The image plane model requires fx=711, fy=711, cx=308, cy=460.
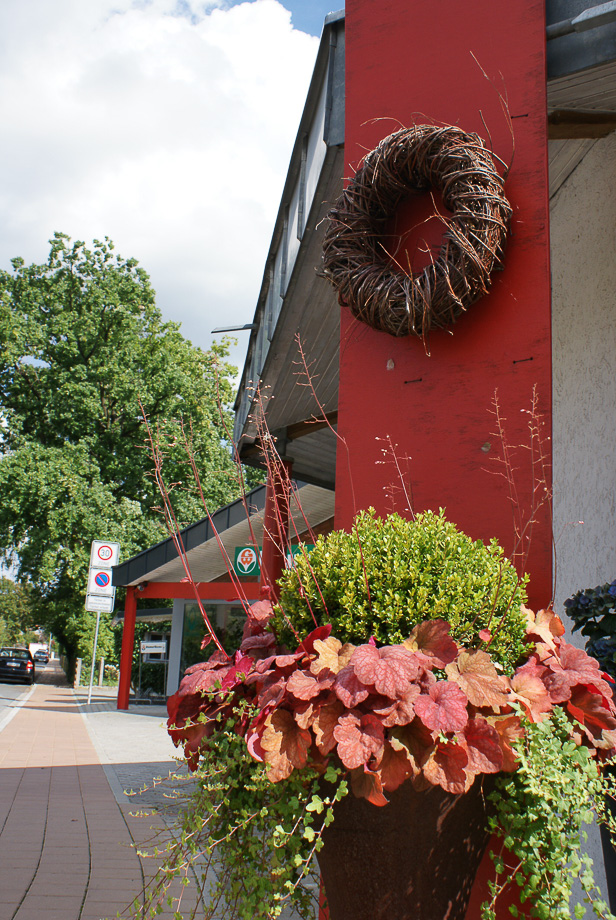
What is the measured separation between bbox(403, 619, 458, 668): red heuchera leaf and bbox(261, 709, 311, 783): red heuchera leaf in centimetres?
32

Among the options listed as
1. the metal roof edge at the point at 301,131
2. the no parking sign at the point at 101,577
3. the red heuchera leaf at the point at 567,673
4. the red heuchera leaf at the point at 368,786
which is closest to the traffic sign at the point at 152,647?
the no parking sign at the point at 101,577

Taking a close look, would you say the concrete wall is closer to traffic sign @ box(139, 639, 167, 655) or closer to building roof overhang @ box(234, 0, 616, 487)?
building roof overhang @ box(234, 0, 616, 487)

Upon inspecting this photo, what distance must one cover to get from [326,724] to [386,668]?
19 cm

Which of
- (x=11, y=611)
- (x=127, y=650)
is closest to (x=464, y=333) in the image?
(x=127, y=650)

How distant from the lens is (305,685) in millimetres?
1631

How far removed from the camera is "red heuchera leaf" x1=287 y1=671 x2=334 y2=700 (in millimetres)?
1602

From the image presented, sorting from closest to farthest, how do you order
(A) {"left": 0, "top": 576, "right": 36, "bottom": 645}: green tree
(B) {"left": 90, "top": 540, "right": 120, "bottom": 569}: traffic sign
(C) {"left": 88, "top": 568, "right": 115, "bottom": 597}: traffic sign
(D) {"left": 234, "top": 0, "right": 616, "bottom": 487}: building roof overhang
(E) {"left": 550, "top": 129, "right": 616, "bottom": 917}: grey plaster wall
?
1. (D) {"left": 234, "top": 0, "right": 616, "bottom": 487}: building roof overhang
2. (E) {"left": 550, "top": 129, "right": 616, "bottom": 917}: grey plaster wall
3. (C) {"left": 88, "top": 568, "right": 115, "bottom": 597}: traffic sign
4. (B) {"left": 90, "top": 540, "right": 120, "bottom": 569}: traffic sign
5. (A) {"left": 0, "top": 576, "right": 36, "bottom": 645}: green tree

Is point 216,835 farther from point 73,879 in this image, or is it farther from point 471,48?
point 471,48

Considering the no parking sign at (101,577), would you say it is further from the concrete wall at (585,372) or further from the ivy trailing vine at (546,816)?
the ivy trailing vine at (546,816)

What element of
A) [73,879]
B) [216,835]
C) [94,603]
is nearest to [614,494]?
[216,835]

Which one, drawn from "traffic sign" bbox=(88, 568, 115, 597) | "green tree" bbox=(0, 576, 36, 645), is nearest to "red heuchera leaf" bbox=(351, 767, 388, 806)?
"traffic sign" bbox=(88, 568, 115, 597)

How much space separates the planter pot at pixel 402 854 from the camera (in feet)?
5.36

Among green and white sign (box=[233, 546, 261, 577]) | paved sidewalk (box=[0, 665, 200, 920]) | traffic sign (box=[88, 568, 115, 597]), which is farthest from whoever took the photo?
traffic sign (box=[88, 568, 115, 597])

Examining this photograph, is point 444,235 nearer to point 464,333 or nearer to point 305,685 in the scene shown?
point 464,333
